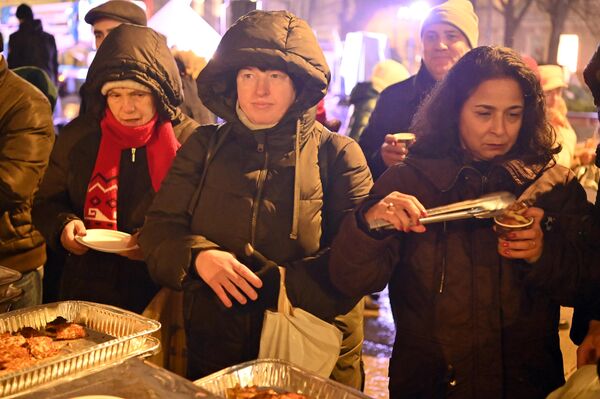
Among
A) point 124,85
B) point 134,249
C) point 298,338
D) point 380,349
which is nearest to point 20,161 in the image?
point 124,85

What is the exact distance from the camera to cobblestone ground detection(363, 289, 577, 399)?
362 cm

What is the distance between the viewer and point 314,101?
2.17 m

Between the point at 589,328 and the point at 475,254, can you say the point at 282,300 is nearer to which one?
the point at 475,254

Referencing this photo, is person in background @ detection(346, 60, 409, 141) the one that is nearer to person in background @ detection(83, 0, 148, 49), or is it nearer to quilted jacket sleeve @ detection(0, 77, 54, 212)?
person in background @ detection(83, 0, 148, 49)

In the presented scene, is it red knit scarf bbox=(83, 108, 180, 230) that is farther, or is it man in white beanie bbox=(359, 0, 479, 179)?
man in white beanie bbox=(359, 0, 479, 179)

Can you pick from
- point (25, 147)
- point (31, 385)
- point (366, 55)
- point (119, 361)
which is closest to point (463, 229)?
point (119, 361)

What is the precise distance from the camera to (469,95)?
6.40 feet

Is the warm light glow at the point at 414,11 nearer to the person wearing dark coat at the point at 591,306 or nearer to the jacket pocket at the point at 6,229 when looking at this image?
the jacket pocket at the point at 6,229

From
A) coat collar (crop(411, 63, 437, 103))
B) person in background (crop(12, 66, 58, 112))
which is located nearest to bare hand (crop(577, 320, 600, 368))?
coat collar (crop(411, 63, 437, 103))

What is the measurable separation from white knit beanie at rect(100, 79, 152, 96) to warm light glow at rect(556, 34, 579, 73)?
16.4ft

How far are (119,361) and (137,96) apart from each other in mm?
1198

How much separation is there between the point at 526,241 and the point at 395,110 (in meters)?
1.50

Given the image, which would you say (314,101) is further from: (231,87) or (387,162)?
(387,162)

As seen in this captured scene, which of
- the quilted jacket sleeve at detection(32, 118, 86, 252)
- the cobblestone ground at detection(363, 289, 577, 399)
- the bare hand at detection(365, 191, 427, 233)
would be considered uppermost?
the bare hand at detection(365, 191, 427, 233)
